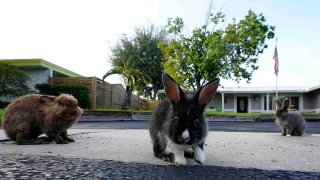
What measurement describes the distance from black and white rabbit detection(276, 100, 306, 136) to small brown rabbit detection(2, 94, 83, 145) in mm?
4754

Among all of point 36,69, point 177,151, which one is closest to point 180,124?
point 177,151

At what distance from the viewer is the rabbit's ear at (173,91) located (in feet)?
10.8

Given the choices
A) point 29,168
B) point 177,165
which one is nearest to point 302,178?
point 177,165

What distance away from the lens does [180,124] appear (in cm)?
305

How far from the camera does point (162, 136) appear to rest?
351cm

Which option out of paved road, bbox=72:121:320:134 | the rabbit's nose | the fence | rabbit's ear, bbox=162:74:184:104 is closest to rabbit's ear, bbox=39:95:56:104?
rabbit's ear, bbox=162:74:184:104

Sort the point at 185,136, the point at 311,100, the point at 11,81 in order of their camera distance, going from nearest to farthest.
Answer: the point at 185,136, the point at 11,81, the point at 311,100

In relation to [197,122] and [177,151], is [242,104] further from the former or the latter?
[197,122]

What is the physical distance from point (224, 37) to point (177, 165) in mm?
30707

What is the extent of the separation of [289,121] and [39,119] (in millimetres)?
5248

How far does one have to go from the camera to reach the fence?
27.2 m

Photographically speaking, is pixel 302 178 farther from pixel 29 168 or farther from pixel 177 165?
pixel 29 168

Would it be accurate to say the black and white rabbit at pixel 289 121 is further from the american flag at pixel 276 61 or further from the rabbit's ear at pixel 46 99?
the american flag at pixel 276 61

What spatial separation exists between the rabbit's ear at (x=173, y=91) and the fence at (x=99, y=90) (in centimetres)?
2420
